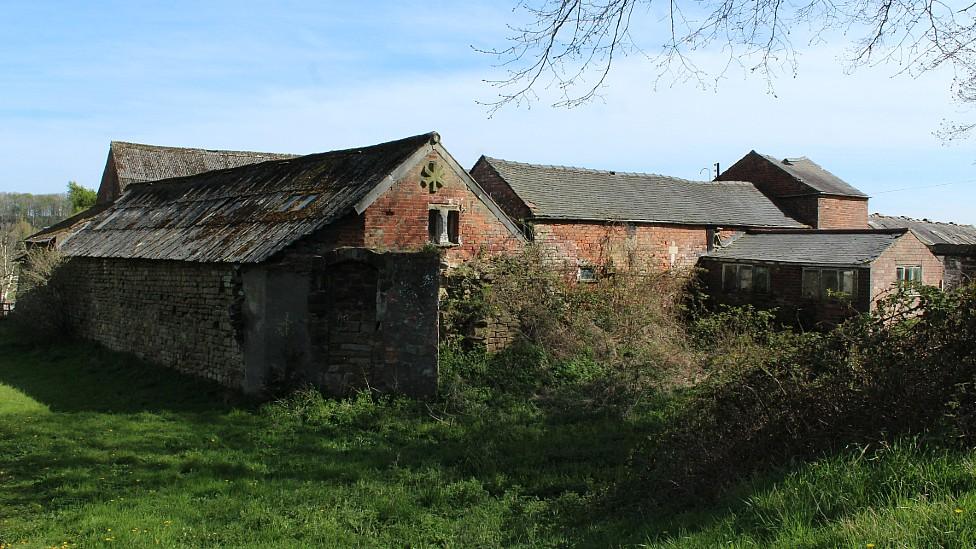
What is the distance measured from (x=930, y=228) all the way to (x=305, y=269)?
1241 inches

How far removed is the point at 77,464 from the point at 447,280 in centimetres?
724

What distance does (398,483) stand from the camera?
820cm

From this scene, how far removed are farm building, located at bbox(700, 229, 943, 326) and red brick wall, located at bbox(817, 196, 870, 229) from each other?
6.01 m

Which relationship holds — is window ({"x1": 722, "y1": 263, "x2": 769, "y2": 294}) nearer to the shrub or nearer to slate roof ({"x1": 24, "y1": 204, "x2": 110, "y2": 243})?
the shrub

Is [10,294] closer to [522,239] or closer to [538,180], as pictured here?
[538,180]

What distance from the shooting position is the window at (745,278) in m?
21.2

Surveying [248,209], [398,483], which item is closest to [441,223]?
[248,209]

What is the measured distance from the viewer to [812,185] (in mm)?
28297

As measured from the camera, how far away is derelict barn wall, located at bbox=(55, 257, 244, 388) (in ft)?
42.2

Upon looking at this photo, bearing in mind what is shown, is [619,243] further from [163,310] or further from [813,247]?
[163,310]

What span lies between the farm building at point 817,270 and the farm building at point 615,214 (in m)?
1.34

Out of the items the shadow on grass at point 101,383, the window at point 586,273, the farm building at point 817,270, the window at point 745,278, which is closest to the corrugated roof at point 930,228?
the farm building at point 817,270

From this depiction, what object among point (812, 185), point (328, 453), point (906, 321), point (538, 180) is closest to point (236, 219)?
point (328, 453)

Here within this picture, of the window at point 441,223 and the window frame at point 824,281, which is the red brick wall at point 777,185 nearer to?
the window frame at point 824,281
